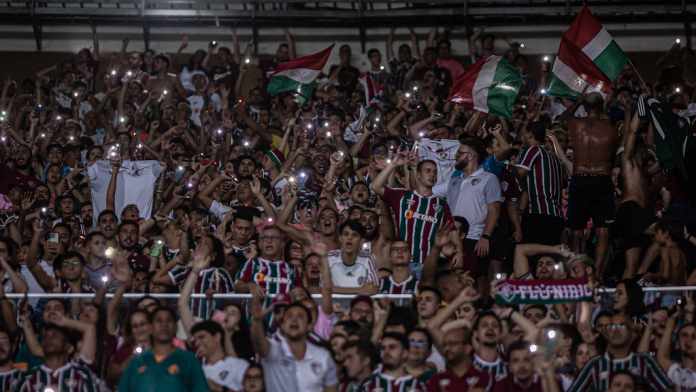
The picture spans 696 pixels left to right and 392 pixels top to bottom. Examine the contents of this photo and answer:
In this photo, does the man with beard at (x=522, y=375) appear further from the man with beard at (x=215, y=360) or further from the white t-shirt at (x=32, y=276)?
the white t-shirt at (x=32, y=276)

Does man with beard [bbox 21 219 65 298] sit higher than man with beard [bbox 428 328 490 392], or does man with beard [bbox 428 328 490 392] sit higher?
man with beard [bbox 21 219 65 298]

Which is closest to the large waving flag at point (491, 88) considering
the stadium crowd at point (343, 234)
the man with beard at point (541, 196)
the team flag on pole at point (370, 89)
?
the stadium crowd at point (343, 234)

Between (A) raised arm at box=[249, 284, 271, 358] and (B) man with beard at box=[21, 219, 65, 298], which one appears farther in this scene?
(B) man with beard at box=[21, 219, 65, 298]

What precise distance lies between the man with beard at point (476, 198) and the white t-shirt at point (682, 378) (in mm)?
2755

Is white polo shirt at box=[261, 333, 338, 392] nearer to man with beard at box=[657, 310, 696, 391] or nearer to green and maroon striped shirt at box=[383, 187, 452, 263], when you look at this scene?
man with beard at box=[657, 310, 696, 391]

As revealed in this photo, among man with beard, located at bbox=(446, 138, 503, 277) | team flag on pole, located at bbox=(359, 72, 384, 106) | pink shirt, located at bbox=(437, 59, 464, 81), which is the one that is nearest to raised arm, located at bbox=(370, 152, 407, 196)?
man with beard, located at bbox=(446, 138, 503, 277)

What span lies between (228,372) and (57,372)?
1.38m

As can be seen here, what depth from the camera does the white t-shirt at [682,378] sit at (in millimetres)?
11406

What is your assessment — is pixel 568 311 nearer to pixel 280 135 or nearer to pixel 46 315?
pixel 46 315

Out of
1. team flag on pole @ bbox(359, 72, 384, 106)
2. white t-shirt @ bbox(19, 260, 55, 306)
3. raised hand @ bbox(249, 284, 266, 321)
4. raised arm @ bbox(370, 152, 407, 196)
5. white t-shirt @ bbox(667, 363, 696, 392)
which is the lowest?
white t-shirt @ bbox(667, 363, 696, 392)

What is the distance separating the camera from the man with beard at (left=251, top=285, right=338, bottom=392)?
35.8ft

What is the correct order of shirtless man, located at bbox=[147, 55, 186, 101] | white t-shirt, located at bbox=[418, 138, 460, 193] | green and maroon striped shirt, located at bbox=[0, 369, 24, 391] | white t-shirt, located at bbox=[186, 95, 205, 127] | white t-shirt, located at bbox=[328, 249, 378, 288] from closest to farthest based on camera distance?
green and maroon striped shirt, located at bbox=[0, 369, 24, 391]
white t-shirt, located at bbox=[328, 249, 378, 288]
white t-shirt, located at bbox=[418, 138, 460, 193]
white t-shirt, located at bbox=[186, 95, 205, 127]
shirtless man, located at bbox=[147, 55, 186, 101]

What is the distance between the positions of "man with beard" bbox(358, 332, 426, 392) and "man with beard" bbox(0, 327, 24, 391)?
2784 mm

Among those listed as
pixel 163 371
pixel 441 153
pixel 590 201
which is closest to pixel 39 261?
pixel 163 371
